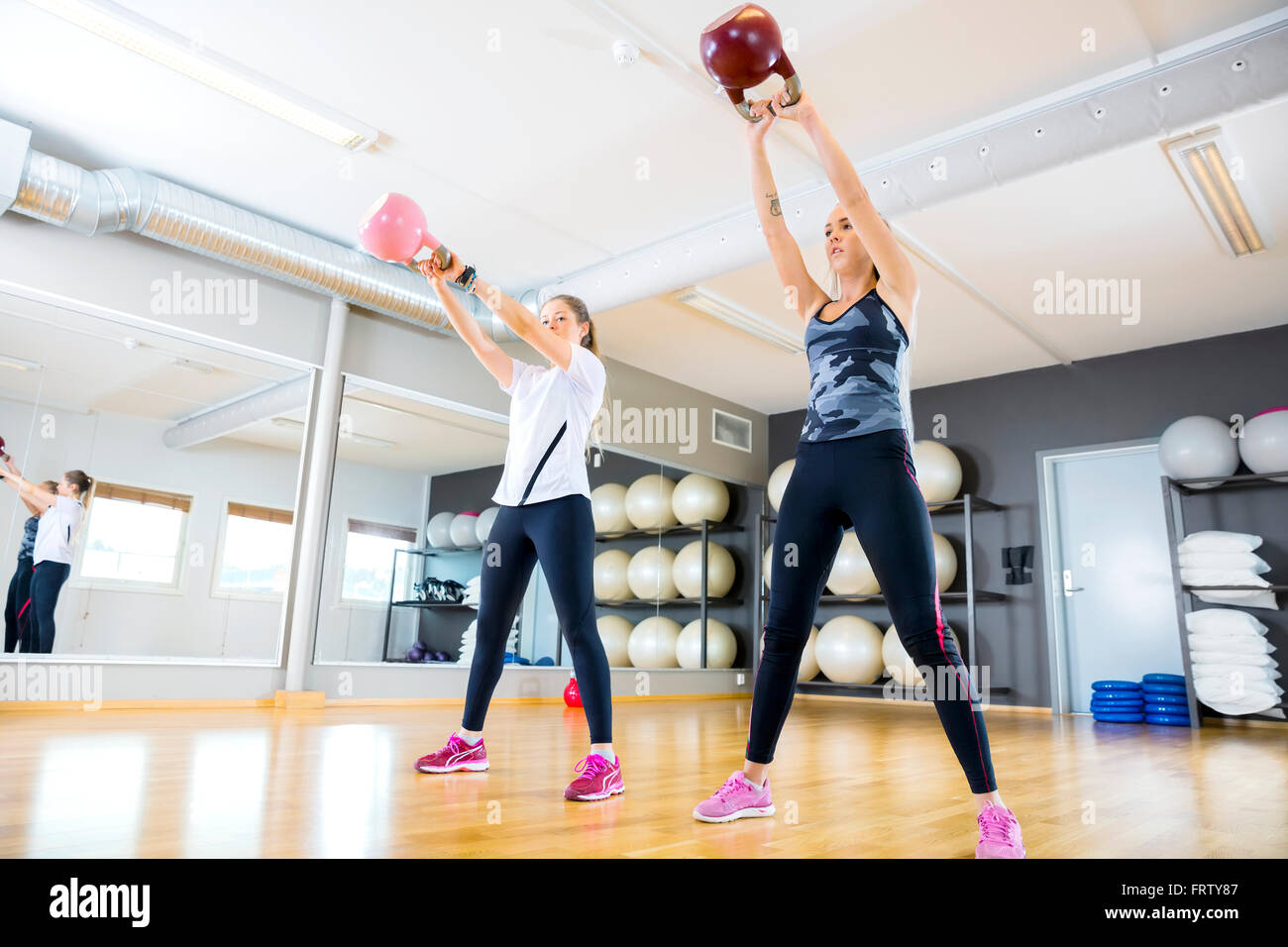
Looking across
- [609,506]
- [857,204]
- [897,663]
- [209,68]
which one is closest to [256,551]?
[209,68]

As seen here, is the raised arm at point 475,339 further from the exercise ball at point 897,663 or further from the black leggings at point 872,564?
the exercise ball at point 897,663

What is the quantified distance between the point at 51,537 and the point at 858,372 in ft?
13.6

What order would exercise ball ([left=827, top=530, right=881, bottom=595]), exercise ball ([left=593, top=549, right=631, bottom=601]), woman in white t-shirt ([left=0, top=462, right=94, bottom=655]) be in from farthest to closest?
exercise ball ([left=593, top=549, right=631, bottom=601]) < exercise ball ([left=827, top=530, right=881, bottom=595]) < woman in white t-shirt ([left=0, top=462, right=94, bottom=655])

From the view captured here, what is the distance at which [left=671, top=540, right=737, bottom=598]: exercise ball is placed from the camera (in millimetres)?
7125

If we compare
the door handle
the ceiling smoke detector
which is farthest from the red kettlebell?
the door handle

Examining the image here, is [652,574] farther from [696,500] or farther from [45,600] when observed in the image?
[45,600]

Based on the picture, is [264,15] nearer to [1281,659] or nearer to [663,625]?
[663,625]

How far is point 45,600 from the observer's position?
159 inches

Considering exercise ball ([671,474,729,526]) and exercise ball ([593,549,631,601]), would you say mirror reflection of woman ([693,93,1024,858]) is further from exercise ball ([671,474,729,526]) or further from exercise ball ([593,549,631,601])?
exercise ball ([671,474,729,526])

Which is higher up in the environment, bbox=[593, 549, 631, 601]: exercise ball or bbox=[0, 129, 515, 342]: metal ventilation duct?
bbox=[0, 129, 515, 342]: metal ventilation duct

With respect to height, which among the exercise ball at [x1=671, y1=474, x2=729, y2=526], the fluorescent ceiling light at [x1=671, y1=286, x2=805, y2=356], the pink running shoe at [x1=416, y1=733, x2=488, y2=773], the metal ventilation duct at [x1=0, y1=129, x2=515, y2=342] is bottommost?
the pink running shoe at [x1=416, y1=733, x2=488, y2=773]

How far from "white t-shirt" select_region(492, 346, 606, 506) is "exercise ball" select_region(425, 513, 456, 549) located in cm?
331

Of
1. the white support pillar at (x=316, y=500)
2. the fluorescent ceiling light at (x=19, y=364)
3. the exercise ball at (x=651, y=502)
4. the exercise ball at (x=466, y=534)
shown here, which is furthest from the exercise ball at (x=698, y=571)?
the fluorescent ceiling light at (x=19, y=364)
